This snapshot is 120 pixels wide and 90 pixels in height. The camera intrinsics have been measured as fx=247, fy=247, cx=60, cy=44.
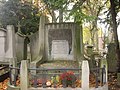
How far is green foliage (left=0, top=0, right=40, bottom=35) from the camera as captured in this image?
2352 cm

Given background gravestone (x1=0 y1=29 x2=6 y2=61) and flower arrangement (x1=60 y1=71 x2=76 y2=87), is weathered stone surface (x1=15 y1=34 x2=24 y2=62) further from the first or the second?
flower arrangement (x1=60 y1=71 x2=76 y2=87)

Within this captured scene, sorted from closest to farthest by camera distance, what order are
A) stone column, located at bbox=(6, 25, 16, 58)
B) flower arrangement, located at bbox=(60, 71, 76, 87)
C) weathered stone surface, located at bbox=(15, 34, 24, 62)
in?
flower arrangement, located at bbox=(60, 71, 76, 87), stone column, located at bbox=(6, 25, 16, 58), weathered stone surface, located at bbox=(15, 34, 24, 62)

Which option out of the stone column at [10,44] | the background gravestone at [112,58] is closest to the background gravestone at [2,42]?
the stone column at [10,44]

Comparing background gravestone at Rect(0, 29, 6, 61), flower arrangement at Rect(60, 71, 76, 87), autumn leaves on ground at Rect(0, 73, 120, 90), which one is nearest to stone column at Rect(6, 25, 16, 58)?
background gravestone at Rect(0, 29, 6, 61)

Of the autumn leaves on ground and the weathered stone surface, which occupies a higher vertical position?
the weathered stone surface

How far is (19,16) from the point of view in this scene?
2402 centimetres

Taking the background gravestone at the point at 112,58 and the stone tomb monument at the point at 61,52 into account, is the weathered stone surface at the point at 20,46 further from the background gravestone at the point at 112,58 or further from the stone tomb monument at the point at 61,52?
the background gravestone at the point at 112,58

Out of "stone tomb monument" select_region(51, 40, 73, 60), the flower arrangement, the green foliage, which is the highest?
the green foliage

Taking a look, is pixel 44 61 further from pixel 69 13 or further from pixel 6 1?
pixel 6 1

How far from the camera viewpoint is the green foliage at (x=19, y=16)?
23516mm

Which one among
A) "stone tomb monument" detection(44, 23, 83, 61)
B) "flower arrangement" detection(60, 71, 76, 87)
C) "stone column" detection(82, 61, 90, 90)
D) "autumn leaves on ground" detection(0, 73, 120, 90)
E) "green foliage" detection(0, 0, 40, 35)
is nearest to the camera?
"stone column" detection(82, 61, 90, 90)

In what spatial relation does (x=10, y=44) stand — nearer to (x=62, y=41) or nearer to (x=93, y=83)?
(x=62, y=41)

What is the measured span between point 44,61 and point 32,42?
2.93m

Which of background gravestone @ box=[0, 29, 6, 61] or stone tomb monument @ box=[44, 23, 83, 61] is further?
background gravestone @ box=[0, 29, 6, 61]
